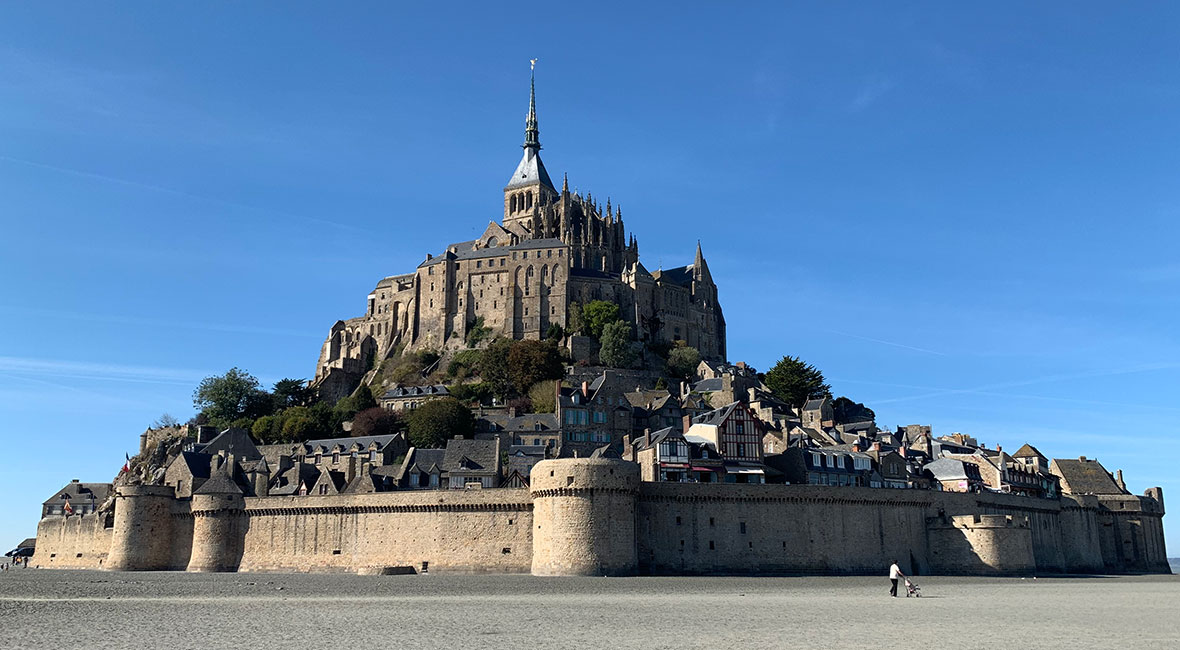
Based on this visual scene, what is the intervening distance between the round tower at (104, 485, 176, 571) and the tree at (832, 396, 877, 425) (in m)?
52.3

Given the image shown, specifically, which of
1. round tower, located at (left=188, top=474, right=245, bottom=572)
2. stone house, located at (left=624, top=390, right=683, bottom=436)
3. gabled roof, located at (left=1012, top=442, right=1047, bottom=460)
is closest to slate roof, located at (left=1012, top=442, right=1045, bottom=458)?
gabled roof, located at (left=1012, top=442, right=1047, bottom=460)

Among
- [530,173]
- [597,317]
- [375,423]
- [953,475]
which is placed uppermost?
[530,173]

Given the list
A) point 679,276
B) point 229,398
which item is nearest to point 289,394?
point 229,398

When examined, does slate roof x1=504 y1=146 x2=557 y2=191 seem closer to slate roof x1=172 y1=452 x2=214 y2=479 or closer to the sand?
slate roof x1=172 y1=452 x2=214 y2=479

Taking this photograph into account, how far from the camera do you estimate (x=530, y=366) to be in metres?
89.8

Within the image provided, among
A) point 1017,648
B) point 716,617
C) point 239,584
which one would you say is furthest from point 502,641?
point 239,584

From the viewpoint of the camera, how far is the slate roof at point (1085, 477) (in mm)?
70500

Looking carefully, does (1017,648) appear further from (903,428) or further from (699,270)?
(699,270)

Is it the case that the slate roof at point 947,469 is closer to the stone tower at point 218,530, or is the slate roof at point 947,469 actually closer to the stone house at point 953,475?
the stone house at point 953,475

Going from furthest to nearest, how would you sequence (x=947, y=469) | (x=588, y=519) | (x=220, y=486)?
(x=947, y=469), (x=220, y=486), (x=588, y=519)

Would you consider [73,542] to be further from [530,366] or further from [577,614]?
[577,614]

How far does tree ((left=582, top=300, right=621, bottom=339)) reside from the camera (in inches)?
3917

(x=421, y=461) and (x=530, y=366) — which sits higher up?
(x=530, y=366)

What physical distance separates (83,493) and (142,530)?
29101 millimetres
